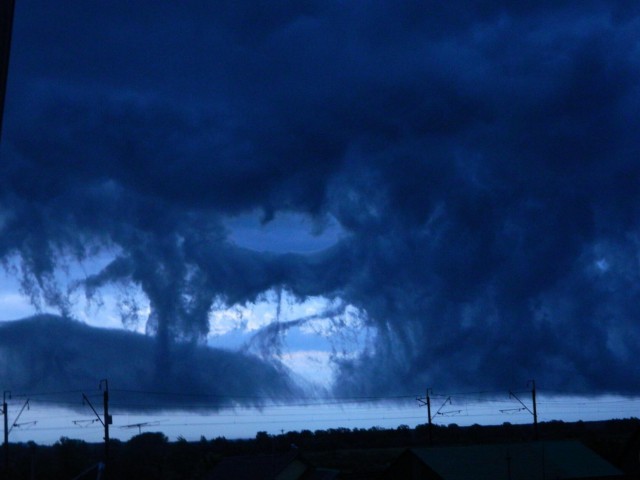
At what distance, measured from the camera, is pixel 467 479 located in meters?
82.6

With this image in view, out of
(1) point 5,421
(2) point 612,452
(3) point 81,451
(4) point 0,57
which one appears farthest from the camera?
(3) point 81,451

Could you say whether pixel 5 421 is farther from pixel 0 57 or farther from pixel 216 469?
pixel 0 57

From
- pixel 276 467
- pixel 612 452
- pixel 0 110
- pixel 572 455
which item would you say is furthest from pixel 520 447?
pixel 0 110

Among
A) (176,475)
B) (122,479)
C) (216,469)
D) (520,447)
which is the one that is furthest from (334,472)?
(176,475)

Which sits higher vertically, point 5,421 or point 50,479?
point 5,421

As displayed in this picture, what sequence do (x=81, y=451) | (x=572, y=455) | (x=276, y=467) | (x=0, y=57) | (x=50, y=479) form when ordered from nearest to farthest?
(x=0, y=57), (x=276, y=467), (x=572, y=455), (x=50, y=479), (x=81, y=451)

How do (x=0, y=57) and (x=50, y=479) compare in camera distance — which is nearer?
(x=0, y=57)

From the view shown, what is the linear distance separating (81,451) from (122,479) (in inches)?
2021

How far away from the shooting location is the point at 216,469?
3433 inches

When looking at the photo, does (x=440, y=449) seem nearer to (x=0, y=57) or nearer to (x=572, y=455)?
(x=572, y=455)

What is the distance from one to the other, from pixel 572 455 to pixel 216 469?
39.2 metres

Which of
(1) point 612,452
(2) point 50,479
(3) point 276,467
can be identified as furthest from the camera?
(1) point 612,452

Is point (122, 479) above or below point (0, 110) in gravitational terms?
below

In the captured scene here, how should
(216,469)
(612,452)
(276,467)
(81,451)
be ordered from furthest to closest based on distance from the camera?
(81,451) < (612,452) < (216,469) < (276,467)
